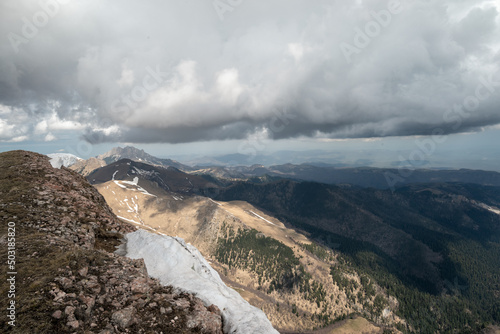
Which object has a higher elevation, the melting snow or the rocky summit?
the rocky summit

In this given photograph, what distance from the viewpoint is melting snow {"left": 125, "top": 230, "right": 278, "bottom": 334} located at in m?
16.8

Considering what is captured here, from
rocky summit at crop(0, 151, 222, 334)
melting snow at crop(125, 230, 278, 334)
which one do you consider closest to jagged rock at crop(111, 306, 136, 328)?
rocky summit at crop(0, 151, 222, 334)

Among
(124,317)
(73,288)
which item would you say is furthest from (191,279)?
(73,288)

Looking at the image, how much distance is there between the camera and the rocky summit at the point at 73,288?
12.6m

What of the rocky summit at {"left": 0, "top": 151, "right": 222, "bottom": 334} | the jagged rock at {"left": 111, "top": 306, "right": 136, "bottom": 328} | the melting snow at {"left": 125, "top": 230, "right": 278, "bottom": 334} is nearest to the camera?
the rocky summit at {"left": 0, "top": 151, "right": 222, "bottom": 334}

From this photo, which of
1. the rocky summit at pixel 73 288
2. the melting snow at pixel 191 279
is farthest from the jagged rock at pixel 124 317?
the melting snow at pixel 191 279

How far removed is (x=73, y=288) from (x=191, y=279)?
9.22 meters

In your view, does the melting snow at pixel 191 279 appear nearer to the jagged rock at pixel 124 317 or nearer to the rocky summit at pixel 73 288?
the rocky summit at pixel 73 288

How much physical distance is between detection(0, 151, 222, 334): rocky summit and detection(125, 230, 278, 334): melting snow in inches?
50.8

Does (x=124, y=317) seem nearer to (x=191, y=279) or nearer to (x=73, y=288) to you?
(x=73, y=288)

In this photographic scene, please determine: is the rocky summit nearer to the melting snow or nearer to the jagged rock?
the jagged rock

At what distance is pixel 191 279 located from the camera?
20453 mm

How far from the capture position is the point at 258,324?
655 inches

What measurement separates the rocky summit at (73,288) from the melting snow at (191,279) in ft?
4.24
